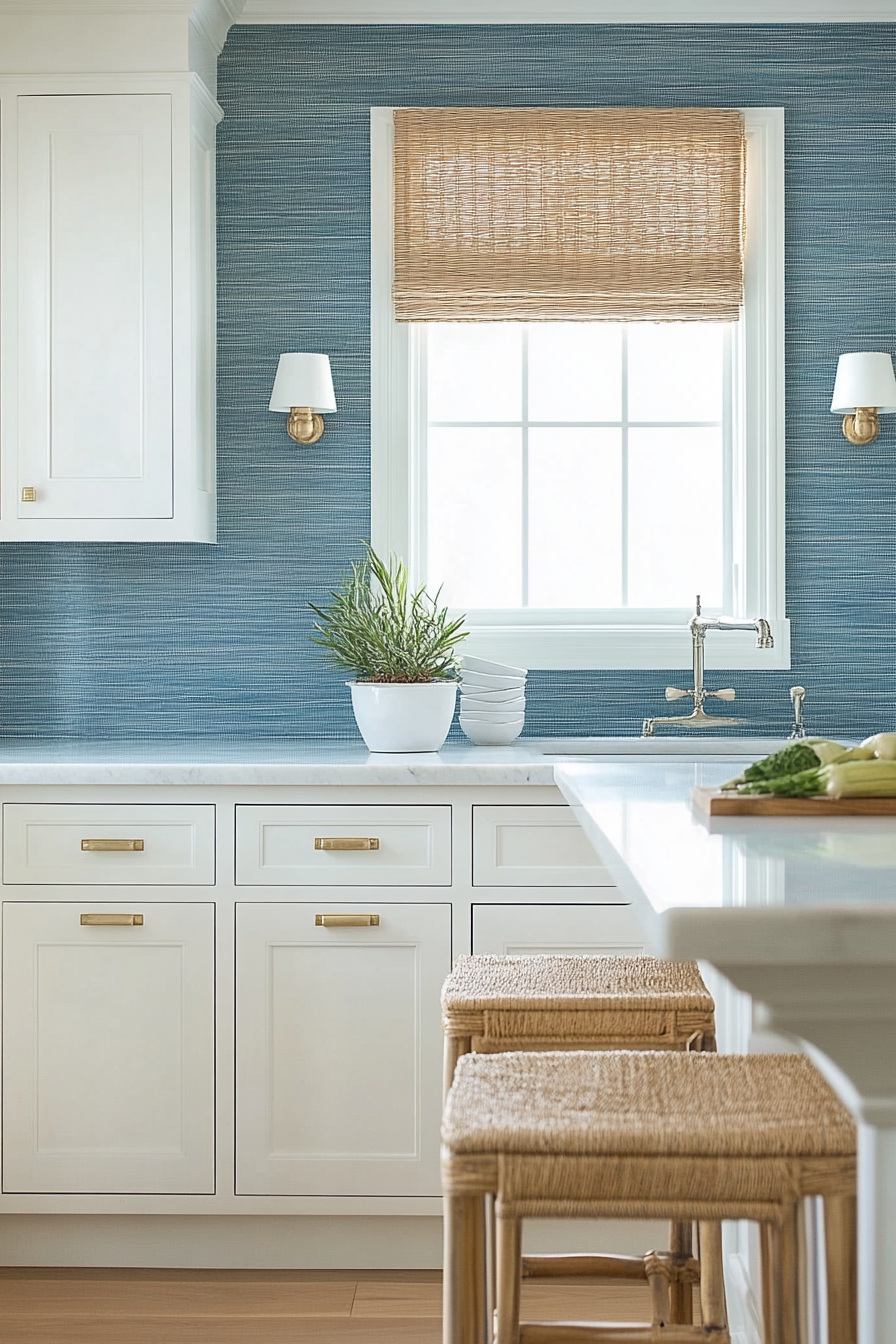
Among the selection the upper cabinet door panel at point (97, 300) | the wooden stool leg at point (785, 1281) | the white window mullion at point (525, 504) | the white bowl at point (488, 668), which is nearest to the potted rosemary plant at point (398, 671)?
the white bowl at point (488, 668)

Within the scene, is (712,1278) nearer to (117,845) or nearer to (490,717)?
(117,845)

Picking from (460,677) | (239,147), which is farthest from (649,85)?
(460,677)

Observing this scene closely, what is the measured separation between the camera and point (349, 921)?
2.69 metres

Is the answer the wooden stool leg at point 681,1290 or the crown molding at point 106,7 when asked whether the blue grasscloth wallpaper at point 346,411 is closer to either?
the crown molding at point 106,7

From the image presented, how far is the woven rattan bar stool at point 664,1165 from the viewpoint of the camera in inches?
47.1

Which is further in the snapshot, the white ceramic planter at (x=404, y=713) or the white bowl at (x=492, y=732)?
the white bowl at (x=492, y=732)

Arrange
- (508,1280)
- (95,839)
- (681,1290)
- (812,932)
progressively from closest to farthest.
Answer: (812,932) < (508,1280) < (681,1290) < (95,839)

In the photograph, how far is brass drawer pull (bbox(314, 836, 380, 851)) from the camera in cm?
269

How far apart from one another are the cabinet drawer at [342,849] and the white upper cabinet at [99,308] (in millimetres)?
727

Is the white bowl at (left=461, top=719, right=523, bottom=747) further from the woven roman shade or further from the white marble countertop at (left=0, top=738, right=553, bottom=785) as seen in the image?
the woven roman shade

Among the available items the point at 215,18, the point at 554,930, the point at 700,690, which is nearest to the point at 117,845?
the point at 554,930

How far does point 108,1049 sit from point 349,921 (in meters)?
0.54

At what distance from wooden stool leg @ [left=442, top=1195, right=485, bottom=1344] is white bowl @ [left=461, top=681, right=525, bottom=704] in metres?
1.93

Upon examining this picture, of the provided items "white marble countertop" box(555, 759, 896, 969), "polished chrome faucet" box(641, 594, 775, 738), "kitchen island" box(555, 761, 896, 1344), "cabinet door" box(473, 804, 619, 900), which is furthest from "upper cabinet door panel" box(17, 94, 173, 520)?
"kitchen island" box(555, 761, 896, 1344)
